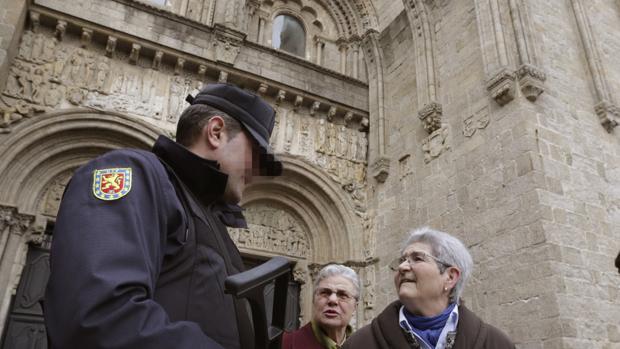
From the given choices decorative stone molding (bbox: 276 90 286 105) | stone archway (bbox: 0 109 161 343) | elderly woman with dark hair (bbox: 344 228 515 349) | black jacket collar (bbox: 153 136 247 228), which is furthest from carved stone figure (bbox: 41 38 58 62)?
black jacket collar (bbox: 153 136 247 228)

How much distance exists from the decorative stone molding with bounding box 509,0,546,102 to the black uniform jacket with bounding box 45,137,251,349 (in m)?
5.95

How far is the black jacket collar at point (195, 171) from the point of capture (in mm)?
1199

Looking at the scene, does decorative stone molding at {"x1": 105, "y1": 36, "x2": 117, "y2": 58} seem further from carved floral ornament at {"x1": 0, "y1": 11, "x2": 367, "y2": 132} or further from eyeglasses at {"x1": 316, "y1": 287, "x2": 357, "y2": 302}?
eyeglasses at {"x1": 316, "y1": 287, "x2": 357, "y2": 302}

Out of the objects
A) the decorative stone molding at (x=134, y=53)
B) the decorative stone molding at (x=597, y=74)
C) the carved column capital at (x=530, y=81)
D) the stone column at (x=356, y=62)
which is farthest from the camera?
the stone column at (x=356, y=62)

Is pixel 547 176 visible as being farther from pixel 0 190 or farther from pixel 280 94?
pixel 0 190

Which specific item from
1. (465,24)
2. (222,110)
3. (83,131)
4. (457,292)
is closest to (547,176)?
(465,24)

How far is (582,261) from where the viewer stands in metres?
5.27

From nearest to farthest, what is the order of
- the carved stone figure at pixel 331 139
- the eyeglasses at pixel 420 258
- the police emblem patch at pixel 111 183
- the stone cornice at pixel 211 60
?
the police emblem patch at pixel 111 183 → the eyeglasses at pixel 420 258 → the stone cornice at pixel 211 60 → the carved stone figure at pixel 331 139

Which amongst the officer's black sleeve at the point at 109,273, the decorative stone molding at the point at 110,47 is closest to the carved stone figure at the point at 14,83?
the decorative stone molding at the point at 110,47

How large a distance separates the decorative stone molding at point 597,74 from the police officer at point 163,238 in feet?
23.0

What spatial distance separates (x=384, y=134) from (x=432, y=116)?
4.58 ft

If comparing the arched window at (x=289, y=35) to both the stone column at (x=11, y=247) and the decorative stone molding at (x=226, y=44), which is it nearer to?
the decorative stone molding at (x=226, y=44)

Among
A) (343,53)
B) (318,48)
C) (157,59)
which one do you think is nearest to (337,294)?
Result: (157,59)

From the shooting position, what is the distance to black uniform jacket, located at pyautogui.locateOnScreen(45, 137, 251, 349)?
2.65 feet
